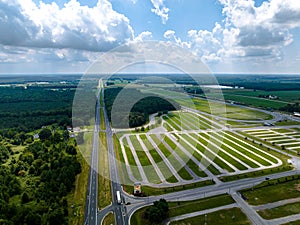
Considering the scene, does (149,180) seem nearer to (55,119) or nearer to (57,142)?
(57,142)

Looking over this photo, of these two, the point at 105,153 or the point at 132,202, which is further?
the point at 105,153

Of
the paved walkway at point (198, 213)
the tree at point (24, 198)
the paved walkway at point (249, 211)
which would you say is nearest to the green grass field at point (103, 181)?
the paved walkway at point (198, 213)

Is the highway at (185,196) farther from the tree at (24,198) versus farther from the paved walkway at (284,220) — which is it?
the tree at (24,198)

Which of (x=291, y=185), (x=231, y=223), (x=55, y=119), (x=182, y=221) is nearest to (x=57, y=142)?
(x=55, y=119)

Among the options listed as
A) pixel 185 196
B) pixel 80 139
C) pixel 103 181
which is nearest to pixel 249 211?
pixel 185 196

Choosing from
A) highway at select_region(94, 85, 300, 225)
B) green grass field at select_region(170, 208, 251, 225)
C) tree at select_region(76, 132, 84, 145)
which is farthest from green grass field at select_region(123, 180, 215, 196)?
tree at select_region(76, 132, 84, 145)

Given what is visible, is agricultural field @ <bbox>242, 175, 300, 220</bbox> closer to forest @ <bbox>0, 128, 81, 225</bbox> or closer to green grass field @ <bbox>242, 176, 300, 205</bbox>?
green grass field @ <bbox>242, 176, 300, 205</bbox>

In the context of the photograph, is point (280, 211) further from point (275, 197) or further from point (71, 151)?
point (71, 151)
